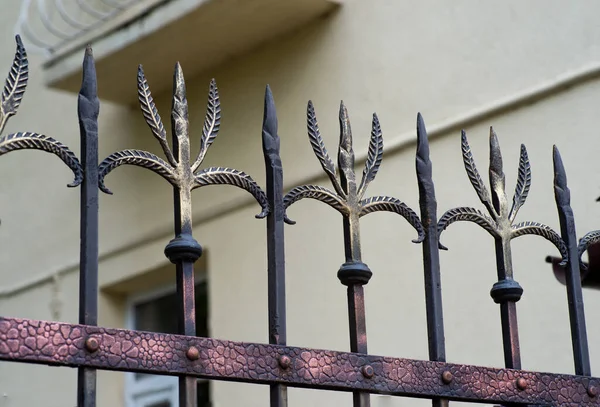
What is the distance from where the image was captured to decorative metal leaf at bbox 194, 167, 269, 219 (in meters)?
1.99

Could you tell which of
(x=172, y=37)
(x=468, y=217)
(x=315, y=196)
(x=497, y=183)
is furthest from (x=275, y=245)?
(x=172, y=37)

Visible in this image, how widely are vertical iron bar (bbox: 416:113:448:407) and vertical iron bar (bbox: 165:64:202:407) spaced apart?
0.49 metres

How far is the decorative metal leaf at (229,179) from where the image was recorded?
1989 mm

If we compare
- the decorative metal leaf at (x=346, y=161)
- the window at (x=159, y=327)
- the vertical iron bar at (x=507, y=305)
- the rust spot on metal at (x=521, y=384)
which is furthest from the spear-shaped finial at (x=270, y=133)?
the window at (x=159, y=327)

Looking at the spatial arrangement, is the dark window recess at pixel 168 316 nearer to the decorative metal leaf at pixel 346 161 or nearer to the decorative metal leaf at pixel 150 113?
the decorative metal leaf at pixel 346 161

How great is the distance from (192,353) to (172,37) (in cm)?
382

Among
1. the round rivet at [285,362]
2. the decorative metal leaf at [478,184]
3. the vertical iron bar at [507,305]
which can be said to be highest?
the decorative metal leaf at [478,184]

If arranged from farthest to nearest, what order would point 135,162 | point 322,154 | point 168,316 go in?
point 168,316, point 322,154, point 135,162

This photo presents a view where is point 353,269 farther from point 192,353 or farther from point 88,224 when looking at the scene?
point 88,224

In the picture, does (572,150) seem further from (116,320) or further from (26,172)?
(26,172)

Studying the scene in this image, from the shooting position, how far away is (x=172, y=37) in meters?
5.51

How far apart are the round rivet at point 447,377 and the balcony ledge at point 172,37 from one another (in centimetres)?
338

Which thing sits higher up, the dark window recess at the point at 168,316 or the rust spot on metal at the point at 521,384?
the dark window recess at the point at 168,316

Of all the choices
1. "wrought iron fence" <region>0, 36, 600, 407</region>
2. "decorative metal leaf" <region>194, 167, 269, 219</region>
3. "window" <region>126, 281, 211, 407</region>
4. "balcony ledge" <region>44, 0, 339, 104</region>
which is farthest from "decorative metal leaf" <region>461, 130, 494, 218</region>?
"window" <region>126, 281, 211, 407</region>
